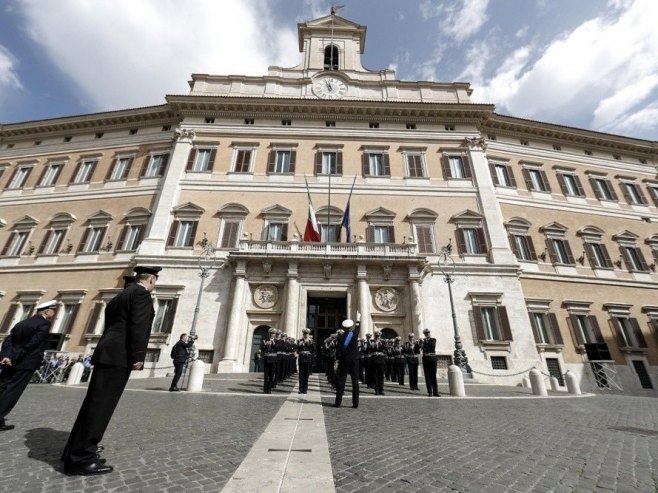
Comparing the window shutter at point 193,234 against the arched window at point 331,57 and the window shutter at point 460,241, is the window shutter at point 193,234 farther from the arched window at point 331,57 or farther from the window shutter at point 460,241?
the arched window at point 331,57

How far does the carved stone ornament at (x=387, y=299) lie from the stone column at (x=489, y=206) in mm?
5878

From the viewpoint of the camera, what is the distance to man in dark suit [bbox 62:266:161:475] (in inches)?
100

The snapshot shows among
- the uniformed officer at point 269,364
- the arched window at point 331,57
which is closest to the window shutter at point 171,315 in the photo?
the uniformed officer at point 269,364

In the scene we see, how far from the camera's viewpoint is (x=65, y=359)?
47.2 ft

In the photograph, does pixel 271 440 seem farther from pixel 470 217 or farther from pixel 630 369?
pixel 630 369

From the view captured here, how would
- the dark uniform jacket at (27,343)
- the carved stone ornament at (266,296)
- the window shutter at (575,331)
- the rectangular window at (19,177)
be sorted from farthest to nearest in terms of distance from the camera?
the rectangular window at (19,177), the window shutter at (575,331), the carved stone ornament at (266,296), the dark uniform jacket at (27,343)

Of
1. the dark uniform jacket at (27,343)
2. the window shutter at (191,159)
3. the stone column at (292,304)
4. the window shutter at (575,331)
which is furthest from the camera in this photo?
the window shutter at (191,159)

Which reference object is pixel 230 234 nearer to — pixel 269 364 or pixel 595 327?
pixel 269 364

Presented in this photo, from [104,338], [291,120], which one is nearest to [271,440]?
[104,338]

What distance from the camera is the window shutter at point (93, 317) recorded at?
612 inches

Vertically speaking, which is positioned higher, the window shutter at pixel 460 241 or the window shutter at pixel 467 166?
the window shutter at pixel 467 166

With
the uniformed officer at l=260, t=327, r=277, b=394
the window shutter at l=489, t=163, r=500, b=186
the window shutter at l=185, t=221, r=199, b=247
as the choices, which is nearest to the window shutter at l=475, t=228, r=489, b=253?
the window shutter at l=489, t=163, r=500, b=186

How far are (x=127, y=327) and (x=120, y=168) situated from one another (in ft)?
72.8

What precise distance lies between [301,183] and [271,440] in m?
17.0
